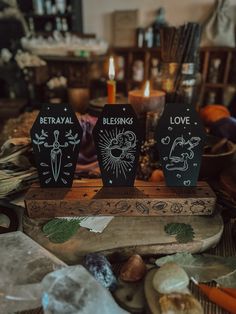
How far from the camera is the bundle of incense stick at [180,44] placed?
3.51ft

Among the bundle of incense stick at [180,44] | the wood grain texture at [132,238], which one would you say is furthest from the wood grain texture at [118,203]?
the bundle of incense stick at [180,44]

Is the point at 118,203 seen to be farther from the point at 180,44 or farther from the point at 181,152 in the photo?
the point at 180,44

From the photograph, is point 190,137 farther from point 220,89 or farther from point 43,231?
point 220,89

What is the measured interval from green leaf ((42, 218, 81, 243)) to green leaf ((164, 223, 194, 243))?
23 centimetres

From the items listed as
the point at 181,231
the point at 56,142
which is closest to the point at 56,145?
the point at 56,142

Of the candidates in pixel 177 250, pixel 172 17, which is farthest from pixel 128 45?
pixel 177 250

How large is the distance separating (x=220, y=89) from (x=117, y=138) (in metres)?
2.30

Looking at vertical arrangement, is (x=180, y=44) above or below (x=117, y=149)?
above

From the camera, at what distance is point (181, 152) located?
737 millimetres

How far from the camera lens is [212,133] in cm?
114

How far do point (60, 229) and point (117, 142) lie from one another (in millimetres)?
264

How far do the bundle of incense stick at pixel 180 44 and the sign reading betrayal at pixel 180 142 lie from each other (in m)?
0.46

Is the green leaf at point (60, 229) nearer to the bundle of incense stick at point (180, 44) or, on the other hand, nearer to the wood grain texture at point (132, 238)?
the wood grain texture at point (132, 238)

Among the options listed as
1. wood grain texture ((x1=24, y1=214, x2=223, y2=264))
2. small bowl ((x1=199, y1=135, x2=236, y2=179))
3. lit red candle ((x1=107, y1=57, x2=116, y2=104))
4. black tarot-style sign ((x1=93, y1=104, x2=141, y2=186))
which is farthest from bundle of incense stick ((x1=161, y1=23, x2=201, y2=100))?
wood grain texture ((x1=24, y1=214, x2=223, y2=264))
